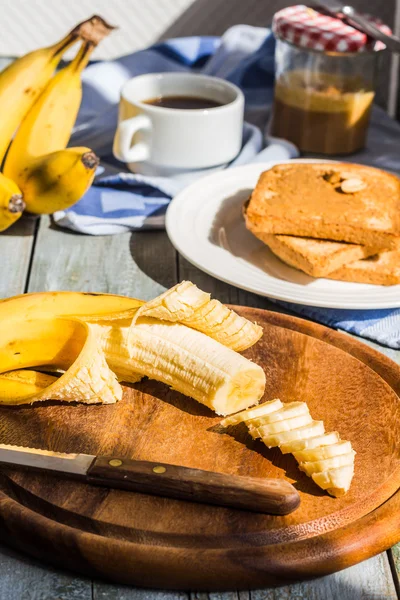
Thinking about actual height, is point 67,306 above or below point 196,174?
above

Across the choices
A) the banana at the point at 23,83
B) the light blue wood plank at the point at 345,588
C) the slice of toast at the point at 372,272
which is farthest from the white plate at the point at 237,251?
the light blue wood plank at the point at 345,588

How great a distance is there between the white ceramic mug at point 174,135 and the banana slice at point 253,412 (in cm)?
80

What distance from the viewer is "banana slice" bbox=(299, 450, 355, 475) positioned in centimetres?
85

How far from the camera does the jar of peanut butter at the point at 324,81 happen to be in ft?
5.82

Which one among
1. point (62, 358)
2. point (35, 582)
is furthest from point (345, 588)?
point (62, 358)

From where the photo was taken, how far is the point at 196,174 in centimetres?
167

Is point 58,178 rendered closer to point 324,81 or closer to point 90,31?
point 90,31

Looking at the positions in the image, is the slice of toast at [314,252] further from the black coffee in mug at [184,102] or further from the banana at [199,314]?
the black coffee in mug at [184,102]

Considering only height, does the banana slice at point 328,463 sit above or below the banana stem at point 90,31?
below

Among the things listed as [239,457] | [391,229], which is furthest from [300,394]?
[391,229]

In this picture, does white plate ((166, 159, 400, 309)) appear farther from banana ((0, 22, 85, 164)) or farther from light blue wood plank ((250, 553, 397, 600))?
light blue wood plank ((250, 553, 397, 600))

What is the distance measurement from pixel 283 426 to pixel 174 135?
86cm

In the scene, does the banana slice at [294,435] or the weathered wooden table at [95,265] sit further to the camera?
the weathered wooden table at [95,265]

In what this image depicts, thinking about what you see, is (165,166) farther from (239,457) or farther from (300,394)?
(239,457)
